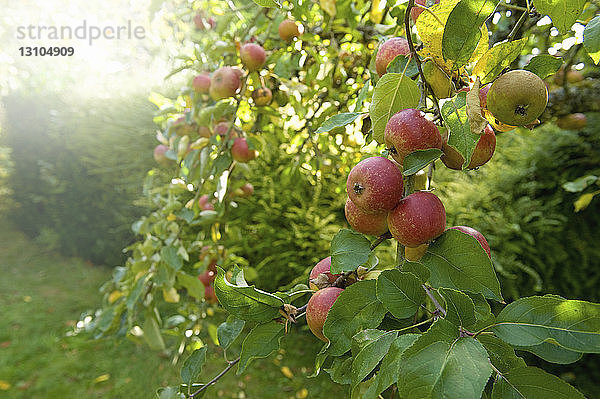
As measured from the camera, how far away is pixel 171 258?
1002mm

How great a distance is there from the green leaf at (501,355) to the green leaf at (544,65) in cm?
28

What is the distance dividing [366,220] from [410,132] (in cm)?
11

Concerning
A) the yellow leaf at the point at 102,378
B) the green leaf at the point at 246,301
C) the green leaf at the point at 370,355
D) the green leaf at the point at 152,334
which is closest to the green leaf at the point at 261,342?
the green leaf at the point at 246,301

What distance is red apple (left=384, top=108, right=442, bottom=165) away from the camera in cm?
41

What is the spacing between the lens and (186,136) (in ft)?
3.76

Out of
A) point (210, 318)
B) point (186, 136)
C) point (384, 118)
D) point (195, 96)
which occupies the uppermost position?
point (384, 118)

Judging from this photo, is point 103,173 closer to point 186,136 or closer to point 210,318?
point 210,318

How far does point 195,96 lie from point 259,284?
1.94 metres

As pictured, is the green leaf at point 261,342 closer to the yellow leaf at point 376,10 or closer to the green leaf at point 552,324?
the green leaf at point 552,324

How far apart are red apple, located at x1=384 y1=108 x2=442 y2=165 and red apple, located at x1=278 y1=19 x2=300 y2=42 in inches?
28.1

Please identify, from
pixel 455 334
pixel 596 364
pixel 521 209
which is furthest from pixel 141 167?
pixel 455 334

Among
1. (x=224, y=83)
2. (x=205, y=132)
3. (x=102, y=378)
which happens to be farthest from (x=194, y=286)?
(x=102, y=378)

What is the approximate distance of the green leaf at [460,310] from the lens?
1.02ft

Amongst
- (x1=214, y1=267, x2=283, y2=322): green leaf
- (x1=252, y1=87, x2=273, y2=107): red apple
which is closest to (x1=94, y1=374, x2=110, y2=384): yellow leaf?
(x1=252, y1=87, x2=273, y2=107): red apple
